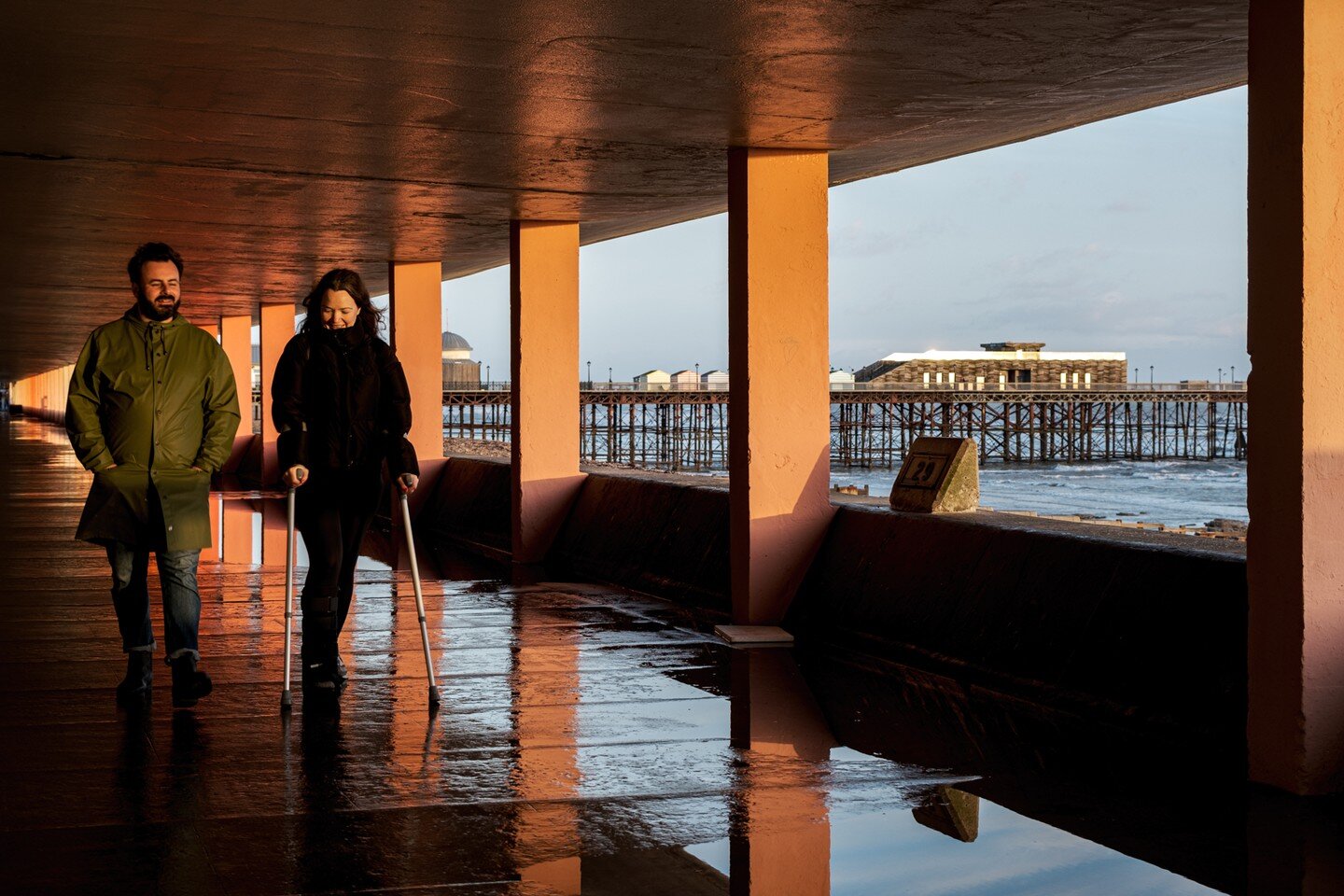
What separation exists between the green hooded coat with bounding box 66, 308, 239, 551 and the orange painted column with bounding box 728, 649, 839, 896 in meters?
2.36

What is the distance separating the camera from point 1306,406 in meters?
4.85

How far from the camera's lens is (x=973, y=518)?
25.7 feet

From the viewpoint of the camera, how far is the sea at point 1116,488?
159ft

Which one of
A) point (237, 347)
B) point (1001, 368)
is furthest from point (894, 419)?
point (237, 347)

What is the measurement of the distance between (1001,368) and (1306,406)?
98265 mm

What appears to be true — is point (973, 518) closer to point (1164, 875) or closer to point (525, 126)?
point (525, 126)

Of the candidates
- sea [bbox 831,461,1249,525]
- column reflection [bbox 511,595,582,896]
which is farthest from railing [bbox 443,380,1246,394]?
column reflection [bbox 511,595,582,896]

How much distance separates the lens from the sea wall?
575 centimetres

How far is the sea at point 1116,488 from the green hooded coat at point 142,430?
35.1 metres

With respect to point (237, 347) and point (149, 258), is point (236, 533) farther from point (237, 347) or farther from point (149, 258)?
point (237, 347)

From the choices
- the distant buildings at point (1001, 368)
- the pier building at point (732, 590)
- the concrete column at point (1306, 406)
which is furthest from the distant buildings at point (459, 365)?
Answer: the concrete column at point (1306, 406)

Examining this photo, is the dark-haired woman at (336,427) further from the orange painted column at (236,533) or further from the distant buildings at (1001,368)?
the distant buildings at (1001,368)

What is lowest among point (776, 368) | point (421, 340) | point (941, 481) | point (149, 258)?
point (941, 481)

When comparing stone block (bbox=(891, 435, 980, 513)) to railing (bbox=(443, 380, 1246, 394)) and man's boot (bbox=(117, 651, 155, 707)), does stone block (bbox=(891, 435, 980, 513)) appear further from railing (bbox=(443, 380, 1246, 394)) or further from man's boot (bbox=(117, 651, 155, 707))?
railing (bbox=(443, 380, 1246, 394))
